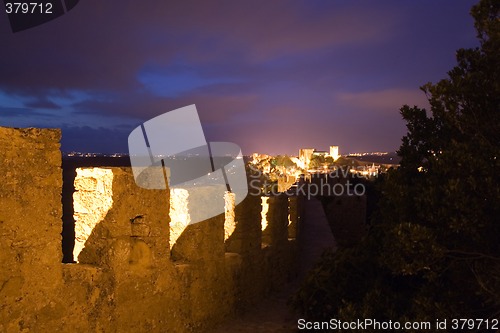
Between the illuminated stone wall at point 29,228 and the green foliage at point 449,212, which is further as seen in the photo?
the green foliage at point 449,212

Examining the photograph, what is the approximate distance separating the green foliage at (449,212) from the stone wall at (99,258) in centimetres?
195

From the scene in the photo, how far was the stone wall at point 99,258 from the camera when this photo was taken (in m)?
Answer: 3.92

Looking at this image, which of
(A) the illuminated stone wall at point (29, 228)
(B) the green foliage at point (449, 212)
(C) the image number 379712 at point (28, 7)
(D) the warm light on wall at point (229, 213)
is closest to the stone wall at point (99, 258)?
(A) the illuminated stone wall at point (29, 228)

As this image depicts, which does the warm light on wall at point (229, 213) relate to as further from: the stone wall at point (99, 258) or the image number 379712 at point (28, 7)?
the image number 379712 at point (28, 7)

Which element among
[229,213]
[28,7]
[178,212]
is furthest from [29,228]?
[229,213]

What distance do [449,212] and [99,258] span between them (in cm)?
377

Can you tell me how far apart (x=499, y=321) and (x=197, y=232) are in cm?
388

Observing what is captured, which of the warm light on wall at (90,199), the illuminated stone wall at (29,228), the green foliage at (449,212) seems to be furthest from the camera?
the green foliage at (449,212)

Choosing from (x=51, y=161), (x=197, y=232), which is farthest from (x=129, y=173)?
(x=197, y=232)

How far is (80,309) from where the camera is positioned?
15.3 ft

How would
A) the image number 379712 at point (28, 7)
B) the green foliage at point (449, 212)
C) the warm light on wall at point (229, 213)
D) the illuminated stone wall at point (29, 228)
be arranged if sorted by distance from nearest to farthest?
the illuminated stone wall at point (29, 228) → the green foliage at point (449, 212) → the image number 379712 at point (28, 7) → the warm light on wall at point (229, 213)

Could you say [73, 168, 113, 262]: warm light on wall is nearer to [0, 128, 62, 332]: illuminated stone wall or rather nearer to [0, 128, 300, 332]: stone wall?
[0, 128, 300, 332]: stone wall

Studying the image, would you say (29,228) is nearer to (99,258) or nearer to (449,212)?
(99,258)

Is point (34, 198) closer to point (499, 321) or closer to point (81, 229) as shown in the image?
point (81, 229)
